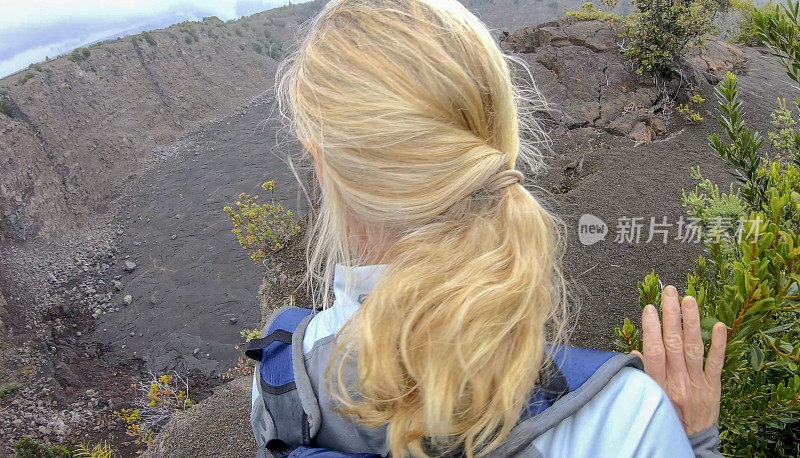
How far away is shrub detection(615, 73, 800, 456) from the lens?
1049 mm

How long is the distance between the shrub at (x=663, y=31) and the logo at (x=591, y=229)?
3.41 m

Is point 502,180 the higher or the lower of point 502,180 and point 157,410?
the higher

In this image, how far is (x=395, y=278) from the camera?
0.88 meters

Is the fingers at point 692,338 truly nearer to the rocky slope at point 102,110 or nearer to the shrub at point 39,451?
the shrub at point 39,451

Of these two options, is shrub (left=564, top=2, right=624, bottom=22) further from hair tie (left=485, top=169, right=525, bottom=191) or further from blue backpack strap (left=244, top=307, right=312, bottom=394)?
blue backpack strap (left=244, top=307, right=312, bottom=394)

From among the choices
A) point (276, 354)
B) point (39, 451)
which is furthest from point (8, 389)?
point (276, 354)

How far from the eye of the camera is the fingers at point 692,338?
36.7 inches

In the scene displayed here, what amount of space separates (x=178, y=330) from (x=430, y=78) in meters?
10.1

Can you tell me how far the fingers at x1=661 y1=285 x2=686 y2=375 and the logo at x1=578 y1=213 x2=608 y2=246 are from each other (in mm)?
3713

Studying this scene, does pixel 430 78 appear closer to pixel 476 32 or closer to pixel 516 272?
pixel 476 32

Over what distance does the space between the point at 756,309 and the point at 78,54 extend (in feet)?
76.6

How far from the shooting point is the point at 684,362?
963 millimetres

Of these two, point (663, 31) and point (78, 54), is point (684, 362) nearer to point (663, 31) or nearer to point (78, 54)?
point (663, 31)

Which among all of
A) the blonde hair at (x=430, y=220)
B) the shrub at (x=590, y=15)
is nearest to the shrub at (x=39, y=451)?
the blonde hair at (x=430, y=220)
